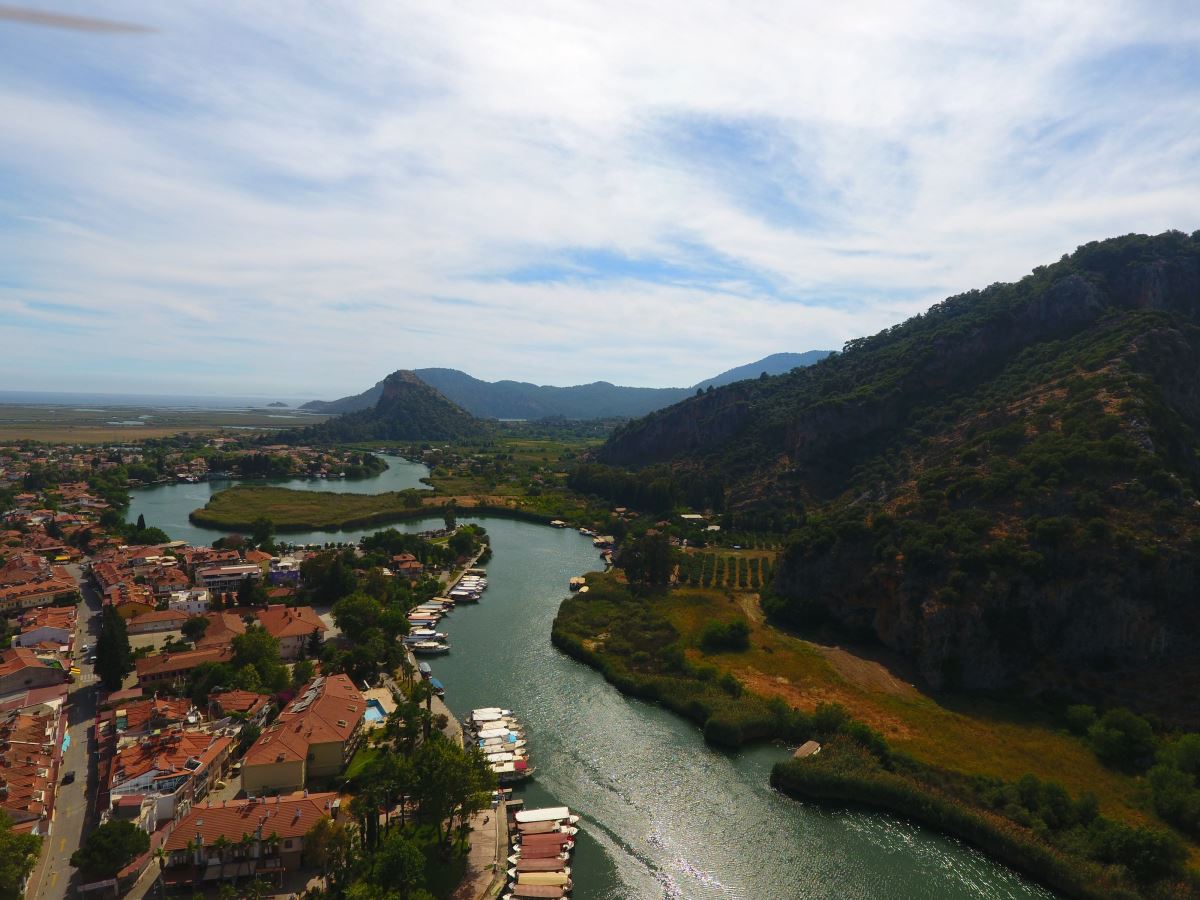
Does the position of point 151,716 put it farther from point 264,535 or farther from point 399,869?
point 264,535

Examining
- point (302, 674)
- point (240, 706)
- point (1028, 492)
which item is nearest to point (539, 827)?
point (240, 706)

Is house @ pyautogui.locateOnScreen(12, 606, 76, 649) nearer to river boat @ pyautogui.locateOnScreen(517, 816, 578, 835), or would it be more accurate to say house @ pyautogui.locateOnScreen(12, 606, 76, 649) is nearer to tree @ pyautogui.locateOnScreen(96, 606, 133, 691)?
tree @ pyautogui.locateOnScreen(96, 606, 133, 691)

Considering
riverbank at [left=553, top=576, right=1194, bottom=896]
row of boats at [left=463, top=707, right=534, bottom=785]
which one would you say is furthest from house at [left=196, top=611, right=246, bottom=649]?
riverbank at [left=553, top=576, right=1194, bottom=896]

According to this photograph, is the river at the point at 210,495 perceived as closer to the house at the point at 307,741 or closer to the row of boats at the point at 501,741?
the house at the point at 307,741

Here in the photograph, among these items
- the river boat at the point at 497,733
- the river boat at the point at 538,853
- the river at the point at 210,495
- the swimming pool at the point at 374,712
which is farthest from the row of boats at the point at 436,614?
the river at the point at 210,495

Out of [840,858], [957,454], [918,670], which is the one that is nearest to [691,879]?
[840,858]

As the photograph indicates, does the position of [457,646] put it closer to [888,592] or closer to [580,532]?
[888,592]
